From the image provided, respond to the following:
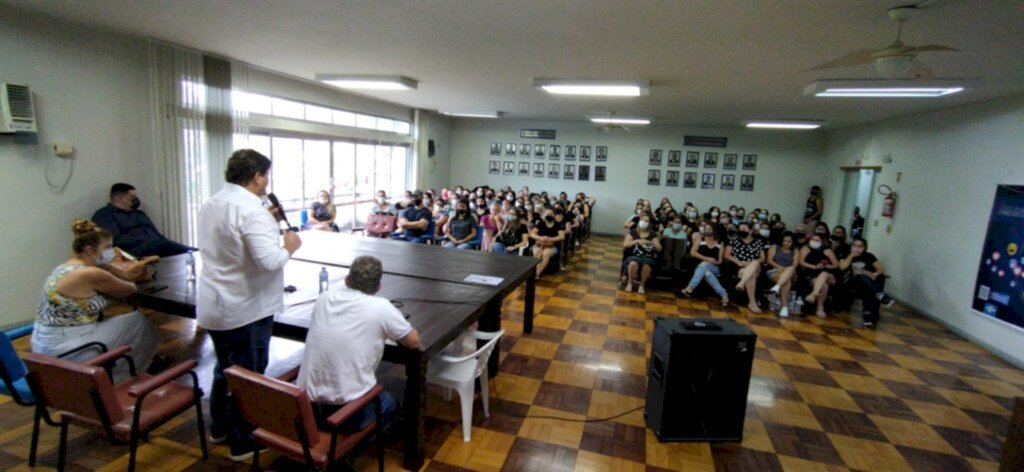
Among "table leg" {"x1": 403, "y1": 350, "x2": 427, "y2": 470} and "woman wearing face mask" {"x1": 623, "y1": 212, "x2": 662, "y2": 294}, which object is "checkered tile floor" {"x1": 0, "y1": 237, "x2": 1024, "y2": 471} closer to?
"table leg" {"x1": 403, "y1": 350, "x2": 427, "y2": 470}

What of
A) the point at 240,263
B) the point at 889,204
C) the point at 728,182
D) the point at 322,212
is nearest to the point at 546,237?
the point at 322,212

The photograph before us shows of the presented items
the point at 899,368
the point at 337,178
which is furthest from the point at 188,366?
the point at 337,178

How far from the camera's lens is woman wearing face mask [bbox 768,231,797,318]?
6160 millimetres

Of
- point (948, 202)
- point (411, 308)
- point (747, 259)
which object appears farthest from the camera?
point (747, 259)

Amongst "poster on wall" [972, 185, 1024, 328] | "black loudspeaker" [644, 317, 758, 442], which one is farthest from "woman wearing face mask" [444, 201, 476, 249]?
"poster on wall" [972, 185, 1024, 328]

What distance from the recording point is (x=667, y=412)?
119 inches

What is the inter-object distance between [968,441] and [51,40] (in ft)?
26.8

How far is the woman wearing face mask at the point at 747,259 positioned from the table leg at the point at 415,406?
5213 mm

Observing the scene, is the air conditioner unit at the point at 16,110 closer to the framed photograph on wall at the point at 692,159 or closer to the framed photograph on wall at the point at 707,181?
the framed photograph on wall at the point at 692,159

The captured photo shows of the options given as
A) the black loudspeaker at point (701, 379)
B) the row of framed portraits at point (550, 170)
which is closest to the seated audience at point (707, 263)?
the black loudspeaker at point (701, 379)

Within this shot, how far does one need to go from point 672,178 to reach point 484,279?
9.47 metres

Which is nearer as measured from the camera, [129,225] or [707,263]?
[129,225]

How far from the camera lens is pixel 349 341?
2.14 meters

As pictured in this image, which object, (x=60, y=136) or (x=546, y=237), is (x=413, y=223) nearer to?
(x=546, y=237)
